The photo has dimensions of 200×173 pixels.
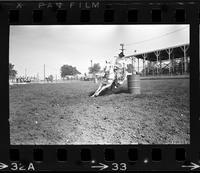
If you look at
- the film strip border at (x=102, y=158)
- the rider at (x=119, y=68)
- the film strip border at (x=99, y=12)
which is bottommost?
the film strip border at (x=102, y=158)

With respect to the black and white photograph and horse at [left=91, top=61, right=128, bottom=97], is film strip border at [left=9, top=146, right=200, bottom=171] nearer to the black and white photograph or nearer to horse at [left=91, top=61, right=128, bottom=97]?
the black and white photograph

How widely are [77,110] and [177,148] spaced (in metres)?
1.47

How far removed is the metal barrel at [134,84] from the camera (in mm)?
4598

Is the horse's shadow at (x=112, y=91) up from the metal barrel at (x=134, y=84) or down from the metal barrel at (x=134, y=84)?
down

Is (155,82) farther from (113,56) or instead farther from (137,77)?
(113,56)

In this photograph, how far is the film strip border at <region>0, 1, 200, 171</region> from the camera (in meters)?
4.52

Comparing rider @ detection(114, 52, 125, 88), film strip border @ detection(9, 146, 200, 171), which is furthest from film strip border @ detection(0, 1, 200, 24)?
film strip border @ detection(9, 146, 200, 171)

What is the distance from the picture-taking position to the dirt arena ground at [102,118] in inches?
178

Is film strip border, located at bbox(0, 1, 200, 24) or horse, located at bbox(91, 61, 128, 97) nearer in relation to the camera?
film strip border, located at bbox(0, 1, 200, 24)

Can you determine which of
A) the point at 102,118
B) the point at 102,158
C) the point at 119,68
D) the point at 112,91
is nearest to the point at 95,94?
the point at 112,91

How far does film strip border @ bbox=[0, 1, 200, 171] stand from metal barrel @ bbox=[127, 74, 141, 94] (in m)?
0.75

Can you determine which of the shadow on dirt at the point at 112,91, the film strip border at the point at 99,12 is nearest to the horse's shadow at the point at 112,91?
the shadow on dirt at the point at 112,91

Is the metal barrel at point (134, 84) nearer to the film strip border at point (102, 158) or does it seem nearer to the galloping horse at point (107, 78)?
the galloping horse at point (107, 78)

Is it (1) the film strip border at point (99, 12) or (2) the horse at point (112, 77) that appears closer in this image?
(1) the film strip border at point (99, 12)
